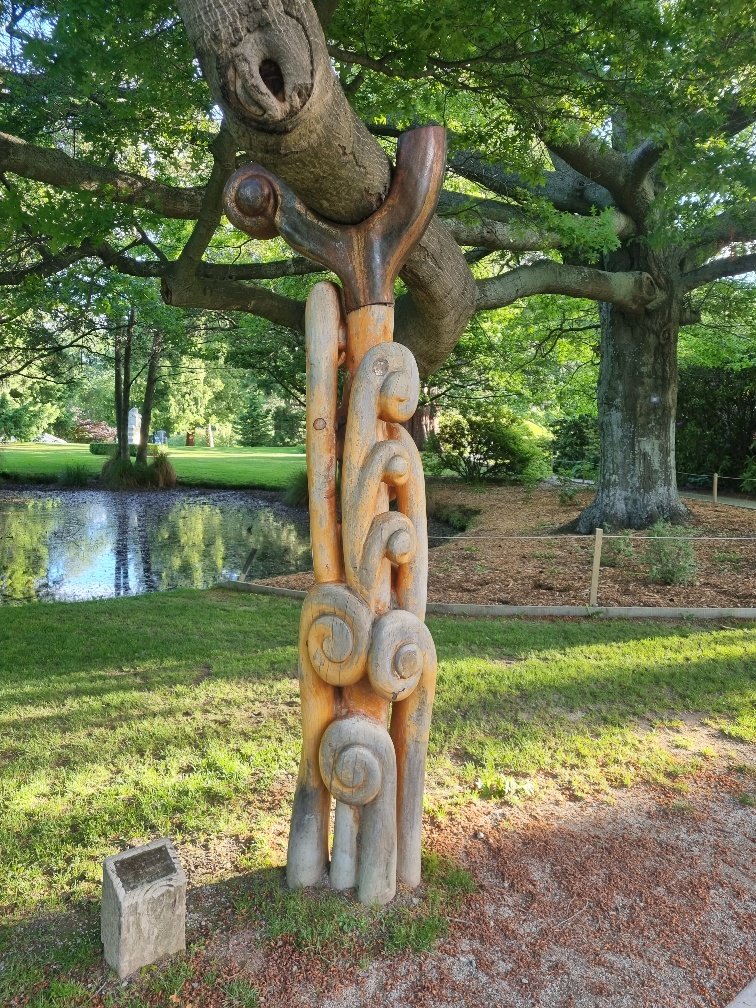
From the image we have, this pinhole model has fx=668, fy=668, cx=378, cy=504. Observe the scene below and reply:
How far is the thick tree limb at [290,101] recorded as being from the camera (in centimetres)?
196

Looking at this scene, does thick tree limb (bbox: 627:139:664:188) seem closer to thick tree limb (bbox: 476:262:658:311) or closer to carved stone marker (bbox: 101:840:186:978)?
thick tree limb (bbox: 476:262:658:311)

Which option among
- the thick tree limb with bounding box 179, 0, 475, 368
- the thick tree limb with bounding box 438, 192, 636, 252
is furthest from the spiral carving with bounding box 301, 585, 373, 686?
the thick tree limb with bounding box 438, 192, 636, 252

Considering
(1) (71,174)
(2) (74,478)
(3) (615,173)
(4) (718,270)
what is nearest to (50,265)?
(1) (71,174)

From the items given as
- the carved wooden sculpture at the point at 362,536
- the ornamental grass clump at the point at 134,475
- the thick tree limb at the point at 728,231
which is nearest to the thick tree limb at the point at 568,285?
the thick tree limb at the point at 728,231

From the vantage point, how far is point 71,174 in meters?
5.93

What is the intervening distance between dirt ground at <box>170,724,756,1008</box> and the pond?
7.16 m

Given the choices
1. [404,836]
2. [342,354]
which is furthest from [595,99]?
[404,836]

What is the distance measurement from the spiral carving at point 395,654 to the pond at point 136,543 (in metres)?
7.54

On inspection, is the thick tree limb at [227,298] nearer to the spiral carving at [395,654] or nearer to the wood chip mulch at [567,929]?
the spiral carving at [395,654]

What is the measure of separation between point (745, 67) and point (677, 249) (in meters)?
5.58

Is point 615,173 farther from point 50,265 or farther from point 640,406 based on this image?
point 50,265

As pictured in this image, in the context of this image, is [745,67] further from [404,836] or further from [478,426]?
[478,426]

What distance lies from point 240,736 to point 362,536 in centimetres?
251

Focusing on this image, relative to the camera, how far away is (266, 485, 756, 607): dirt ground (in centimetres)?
807
